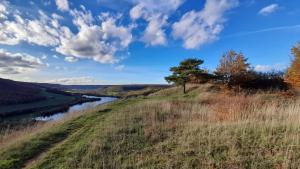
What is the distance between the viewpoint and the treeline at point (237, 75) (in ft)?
67.2

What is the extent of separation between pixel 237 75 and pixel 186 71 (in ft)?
24.1

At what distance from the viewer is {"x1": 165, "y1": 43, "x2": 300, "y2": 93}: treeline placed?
2048cm

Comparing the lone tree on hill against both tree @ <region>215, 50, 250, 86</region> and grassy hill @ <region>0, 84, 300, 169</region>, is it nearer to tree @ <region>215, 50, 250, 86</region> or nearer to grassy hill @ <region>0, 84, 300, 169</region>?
tree @ <region>215, 50, 250, 86</region>

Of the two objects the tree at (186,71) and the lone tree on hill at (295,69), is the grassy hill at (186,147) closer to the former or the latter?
the lone tree on hill at (295,69)

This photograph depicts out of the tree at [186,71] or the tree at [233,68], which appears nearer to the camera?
the tree at [233,68]

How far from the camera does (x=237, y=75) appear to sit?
25.7 meters

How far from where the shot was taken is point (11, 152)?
7.69 metres

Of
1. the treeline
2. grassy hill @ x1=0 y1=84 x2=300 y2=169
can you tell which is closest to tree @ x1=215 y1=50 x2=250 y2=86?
the treeline

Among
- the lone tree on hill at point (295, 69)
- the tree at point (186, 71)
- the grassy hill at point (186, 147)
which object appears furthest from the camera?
the tree at point (186, 71)

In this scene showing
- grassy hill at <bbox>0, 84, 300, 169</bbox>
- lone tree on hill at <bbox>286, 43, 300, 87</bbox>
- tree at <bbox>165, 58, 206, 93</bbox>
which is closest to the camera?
grassy hill at <bbox>0, 84, 300, 169</bbox>

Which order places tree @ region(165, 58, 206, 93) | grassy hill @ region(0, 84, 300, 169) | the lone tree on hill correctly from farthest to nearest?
1. tree @ region(165, 58, 206, 93)
2. the lone tree on hill
3. grassy hill @ region(0, 84, 300, 169)

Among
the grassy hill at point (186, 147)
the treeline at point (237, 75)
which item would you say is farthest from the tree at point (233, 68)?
the grassy hill at point (186, 147)

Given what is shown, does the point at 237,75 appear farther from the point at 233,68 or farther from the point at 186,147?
the point at 186,147


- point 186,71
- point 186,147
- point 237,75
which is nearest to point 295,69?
point 237,75
